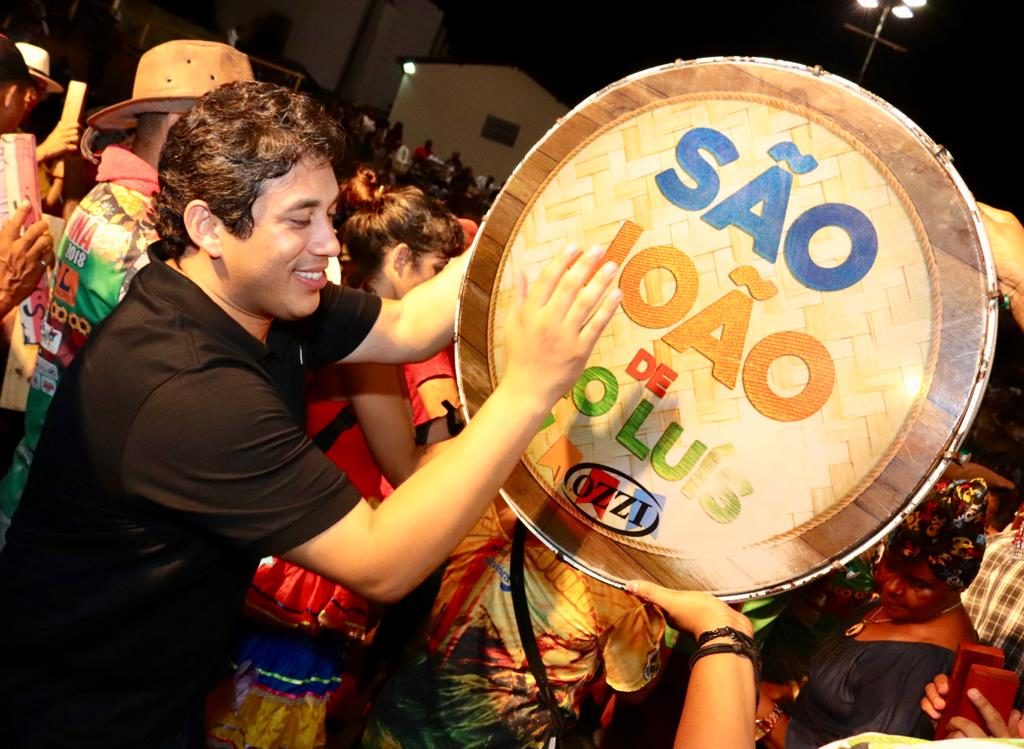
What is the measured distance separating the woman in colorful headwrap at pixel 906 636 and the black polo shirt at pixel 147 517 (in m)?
1.54

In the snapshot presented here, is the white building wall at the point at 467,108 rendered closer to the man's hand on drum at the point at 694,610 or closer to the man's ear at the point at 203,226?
the man's ear at the point at 203,226

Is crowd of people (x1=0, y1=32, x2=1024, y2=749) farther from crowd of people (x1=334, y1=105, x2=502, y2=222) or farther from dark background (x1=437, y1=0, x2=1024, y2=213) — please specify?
crowd of people (x1=334, y1=105, x2=502, y2=222)

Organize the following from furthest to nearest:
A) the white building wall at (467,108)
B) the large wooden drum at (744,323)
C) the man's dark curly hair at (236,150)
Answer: the white building wall at (467,108)
the man's dark curly hair at (236,150)
the large wooden drum at (744,323)

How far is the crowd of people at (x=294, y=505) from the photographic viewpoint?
3.69ft

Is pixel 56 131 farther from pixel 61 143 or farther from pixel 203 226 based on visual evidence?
pixel 203 226

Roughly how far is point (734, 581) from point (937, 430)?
1.18ft

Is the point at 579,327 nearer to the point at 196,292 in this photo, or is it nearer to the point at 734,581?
the point at 734,581

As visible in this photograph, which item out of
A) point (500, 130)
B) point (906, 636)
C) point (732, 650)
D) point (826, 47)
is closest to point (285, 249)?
point (732, 650)

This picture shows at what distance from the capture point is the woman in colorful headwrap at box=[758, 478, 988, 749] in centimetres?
201

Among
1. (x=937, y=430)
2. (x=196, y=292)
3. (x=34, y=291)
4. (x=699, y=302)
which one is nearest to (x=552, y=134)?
(x=699, y=302)

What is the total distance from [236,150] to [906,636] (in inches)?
77.6

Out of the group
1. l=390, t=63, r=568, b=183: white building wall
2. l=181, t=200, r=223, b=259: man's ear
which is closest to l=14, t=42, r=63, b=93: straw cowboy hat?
l=181, t=200, r=223, b=259: man's ear

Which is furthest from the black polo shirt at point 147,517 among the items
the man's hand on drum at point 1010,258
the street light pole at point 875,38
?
the street light pole at point 875,38

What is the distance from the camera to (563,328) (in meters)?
1.15
